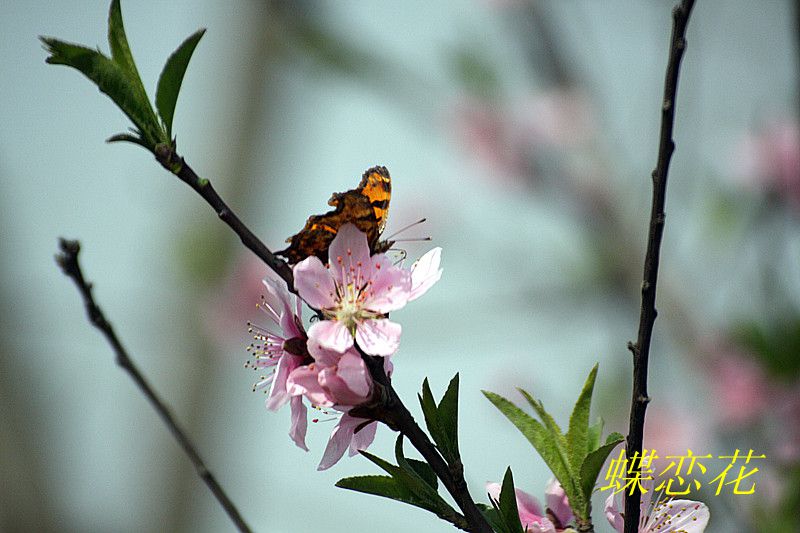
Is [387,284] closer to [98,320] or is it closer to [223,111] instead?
[98,320]

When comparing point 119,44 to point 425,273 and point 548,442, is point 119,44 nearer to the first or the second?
point 425,273

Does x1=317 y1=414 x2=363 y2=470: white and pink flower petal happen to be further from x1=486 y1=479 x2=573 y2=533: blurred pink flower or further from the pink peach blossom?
x1=486 y1=479 x2=573 y2=533: blurred pink flower

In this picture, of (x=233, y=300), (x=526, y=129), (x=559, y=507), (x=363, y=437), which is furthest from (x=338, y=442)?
(x=526, y=129)

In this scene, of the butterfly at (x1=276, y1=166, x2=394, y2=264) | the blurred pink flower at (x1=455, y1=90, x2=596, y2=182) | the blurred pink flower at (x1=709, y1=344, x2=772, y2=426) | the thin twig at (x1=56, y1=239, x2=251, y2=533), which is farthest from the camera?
the blurred pink flower at (x1=455, y1=90, x2=596, y2=182)

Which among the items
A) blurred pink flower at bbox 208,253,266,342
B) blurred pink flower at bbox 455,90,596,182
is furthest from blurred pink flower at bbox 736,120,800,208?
blurred pink flower at bbox 208,253,266,342

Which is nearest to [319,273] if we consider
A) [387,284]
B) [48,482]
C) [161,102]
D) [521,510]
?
[387,284]
